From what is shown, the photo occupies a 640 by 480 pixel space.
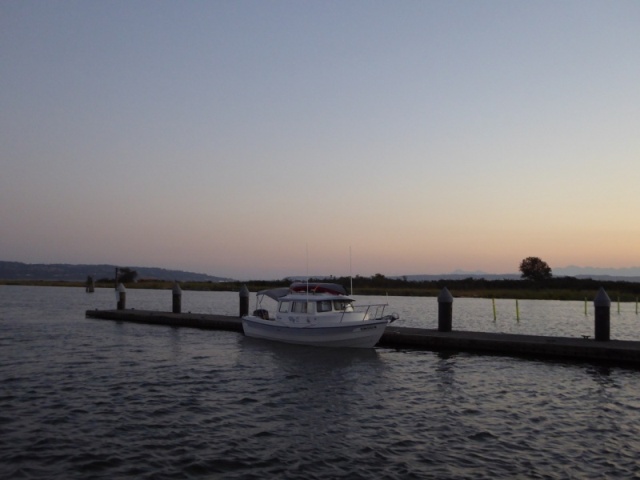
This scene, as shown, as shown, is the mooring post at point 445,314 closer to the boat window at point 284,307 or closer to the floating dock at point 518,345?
the floating dock at point 518,345

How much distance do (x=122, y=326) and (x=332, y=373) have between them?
2244cm

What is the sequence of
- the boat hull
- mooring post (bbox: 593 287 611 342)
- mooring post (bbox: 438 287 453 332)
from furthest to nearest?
mooring post (bbox: 438 287 453 332), the boat hull, mooring post (bbox: 593 287 611 342)

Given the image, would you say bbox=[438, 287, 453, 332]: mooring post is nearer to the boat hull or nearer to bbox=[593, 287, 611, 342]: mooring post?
the boat hull

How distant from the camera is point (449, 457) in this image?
11.8 meters

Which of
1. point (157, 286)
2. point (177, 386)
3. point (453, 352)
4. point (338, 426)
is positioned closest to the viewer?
point (338, 426)

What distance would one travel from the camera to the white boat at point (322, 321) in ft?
88.7

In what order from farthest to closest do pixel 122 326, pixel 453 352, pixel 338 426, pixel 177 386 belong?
pixel 122 326 → pixel 453 352 → pixel 177 386 → pixel 338 426

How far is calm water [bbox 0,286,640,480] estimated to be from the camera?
11.3 metres

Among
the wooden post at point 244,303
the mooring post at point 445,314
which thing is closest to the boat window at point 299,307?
the mooring post at point 445,314

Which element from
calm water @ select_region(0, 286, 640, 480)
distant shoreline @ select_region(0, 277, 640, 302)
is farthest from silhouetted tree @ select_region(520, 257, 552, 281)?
calm water @ select_region(0, 286, 640, 480)

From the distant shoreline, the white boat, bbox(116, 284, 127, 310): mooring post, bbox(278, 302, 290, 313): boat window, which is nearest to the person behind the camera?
the white boat

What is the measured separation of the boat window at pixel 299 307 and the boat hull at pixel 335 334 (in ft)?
2.78

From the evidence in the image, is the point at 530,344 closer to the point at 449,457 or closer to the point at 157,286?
the point at 449,457

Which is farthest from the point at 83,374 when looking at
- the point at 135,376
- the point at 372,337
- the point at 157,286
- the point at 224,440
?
the point at 157,286
